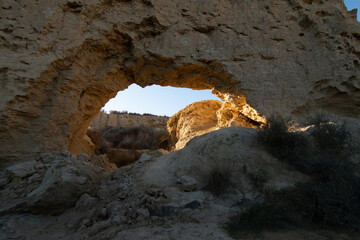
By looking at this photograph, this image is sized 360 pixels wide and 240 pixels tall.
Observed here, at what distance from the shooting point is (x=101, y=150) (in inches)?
357

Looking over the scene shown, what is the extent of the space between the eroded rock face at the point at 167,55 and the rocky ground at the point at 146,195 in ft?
4.97

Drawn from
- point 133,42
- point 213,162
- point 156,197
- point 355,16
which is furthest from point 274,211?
point 355,16

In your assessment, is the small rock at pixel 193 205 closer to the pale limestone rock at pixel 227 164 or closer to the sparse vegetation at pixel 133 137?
the pale limestone rock at pixel 227 164

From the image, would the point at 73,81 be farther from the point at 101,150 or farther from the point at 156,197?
the point at 101,150

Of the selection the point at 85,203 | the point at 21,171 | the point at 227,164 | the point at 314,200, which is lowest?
the point at 85,203

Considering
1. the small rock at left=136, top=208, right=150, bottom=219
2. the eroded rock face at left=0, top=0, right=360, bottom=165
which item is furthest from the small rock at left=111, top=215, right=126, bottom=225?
the eroded rock face at left=0, top=0, right=360, bottom=165

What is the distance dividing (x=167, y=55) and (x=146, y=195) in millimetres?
3472

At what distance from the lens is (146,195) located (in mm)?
2668

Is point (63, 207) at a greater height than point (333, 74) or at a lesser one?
lesser

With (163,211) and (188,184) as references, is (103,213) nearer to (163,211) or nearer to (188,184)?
(163,211)

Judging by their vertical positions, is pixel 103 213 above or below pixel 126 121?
below

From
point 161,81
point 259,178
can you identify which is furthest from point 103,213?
point 161,81

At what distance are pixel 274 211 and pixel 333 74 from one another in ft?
13.4

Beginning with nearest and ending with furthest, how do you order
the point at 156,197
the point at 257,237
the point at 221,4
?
the point at 257,237
the point at 156,197
the point at 221,4
